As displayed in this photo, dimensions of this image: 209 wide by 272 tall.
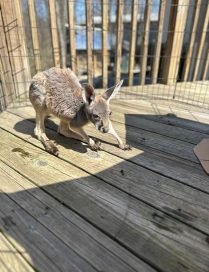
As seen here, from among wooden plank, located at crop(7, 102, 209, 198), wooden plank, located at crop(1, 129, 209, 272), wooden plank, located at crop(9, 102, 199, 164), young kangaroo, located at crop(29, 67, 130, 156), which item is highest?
young kangaroo, located at crop(29, 67, 130, 156)

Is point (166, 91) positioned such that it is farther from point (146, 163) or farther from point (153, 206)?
point (153, 206)

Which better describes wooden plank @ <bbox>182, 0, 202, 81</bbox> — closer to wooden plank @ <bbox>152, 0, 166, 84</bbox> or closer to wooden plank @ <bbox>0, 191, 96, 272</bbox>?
wooden plank @ <bbox>152, 0, 166, 84</bbox>

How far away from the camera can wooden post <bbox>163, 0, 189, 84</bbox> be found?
158 inches

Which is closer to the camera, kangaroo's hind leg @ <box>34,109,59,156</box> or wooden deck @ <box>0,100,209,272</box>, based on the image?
wooden deck @ <box>0,100,209,272</box>

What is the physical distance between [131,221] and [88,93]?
3.81ft

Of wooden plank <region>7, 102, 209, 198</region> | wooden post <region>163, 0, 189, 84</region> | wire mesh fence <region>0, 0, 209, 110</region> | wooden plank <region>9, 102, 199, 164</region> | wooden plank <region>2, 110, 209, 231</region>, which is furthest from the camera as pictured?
wooden post <region>163, 0, 189, 84</region>

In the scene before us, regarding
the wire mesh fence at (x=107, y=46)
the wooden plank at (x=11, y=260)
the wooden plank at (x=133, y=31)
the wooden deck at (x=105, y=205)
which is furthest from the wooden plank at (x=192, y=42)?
the wooden plank at (x=11, y=260)

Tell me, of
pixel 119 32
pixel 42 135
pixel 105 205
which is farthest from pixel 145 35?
pixel 105 205

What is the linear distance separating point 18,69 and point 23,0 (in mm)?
1130

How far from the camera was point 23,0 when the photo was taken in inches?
150

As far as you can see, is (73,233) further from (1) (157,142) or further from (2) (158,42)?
(2) (158,42)

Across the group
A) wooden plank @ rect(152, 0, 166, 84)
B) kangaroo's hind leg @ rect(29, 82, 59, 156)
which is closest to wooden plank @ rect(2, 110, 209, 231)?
kangaroo's hind leg @ rect(29, 82, 59, 156)

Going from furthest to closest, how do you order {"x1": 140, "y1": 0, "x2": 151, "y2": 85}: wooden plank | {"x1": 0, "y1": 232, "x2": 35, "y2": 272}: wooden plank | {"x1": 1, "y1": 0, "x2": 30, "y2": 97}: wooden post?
{"x1": 140, "y1": 0, "x2": 151, "y2": 85}: wooden plank < {"x1": 1, "y1": 0, "x2": 30, "y2": 97}: wooden post < {"x1": 0, "y1": 232, "x2": 35, "y2": 272}: wooden plank

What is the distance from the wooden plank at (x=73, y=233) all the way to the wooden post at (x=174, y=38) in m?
3.29
